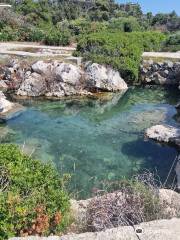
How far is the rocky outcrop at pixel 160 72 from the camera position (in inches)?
1500

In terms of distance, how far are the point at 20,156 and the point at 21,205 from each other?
313 centimetres

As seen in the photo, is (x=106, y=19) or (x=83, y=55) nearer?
(x=83, y=55)

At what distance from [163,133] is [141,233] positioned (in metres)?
15.1

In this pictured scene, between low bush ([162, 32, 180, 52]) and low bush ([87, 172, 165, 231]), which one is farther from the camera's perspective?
low bush ([162, 32, 180, 52])

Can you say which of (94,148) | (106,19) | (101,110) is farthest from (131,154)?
(106,19)

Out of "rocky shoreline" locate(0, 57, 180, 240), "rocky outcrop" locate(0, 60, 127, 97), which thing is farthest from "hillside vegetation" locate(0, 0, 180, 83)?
"rocky outcrop" locate(0, 60, 127, 97)

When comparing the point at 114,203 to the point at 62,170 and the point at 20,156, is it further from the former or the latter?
the point at 62,170

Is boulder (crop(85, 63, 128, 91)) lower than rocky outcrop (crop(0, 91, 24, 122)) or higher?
higher

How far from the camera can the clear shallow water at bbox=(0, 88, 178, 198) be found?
1980 centimetres

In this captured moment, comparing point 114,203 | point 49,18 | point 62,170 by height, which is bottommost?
point 62,170

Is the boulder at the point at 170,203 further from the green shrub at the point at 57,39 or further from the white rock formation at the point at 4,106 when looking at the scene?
the green shrub at the point at 57,39

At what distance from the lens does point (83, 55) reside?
3812cm

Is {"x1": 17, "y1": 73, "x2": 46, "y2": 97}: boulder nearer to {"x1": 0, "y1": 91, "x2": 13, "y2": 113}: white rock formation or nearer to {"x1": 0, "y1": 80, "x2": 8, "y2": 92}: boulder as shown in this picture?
{"x1": 0, "y1": 80, "x2": 8, "y2": 92}: boulder

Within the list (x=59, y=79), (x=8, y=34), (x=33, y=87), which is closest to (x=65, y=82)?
(x=59, y=79)
